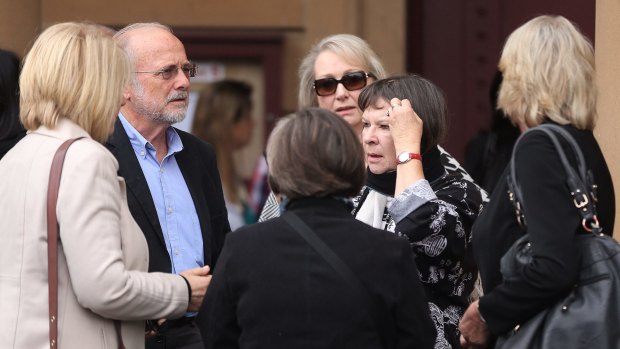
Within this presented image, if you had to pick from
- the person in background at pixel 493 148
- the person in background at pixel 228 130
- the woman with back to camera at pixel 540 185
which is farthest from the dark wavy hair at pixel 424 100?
the person in background at pixel 228 130

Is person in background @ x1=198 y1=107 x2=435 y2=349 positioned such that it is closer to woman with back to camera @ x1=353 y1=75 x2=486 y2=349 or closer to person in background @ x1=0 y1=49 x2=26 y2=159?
woman with back to camera @ x1=353 y1=75 x2=486 y2=349

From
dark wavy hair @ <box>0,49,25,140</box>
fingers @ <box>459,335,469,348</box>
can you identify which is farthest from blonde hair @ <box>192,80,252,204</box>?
fingers @ <box>459,335,469,348</box>

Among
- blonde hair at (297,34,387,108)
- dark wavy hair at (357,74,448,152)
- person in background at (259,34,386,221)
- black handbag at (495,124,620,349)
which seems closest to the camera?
black handbag at (495,124,620,349)

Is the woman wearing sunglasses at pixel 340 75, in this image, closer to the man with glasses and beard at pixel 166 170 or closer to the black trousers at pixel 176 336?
the man with glasses and beard at pixel 166 170

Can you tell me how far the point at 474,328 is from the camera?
4453 millimetres

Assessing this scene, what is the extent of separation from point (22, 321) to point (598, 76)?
2.71m

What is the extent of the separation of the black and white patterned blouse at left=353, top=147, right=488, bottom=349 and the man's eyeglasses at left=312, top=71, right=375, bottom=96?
40.5 inches

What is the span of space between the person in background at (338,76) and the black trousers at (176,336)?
83 centimetres

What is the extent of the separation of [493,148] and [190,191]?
2479 mm

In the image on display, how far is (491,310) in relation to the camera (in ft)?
14.1

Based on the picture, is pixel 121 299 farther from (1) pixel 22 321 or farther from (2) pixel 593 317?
(2) pixel 593 317

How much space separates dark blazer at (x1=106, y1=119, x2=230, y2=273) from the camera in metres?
5.02

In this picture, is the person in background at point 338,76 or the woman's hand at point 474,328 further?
the person in background at point 338,76

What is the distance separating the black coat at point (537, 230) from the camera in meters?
4.08
